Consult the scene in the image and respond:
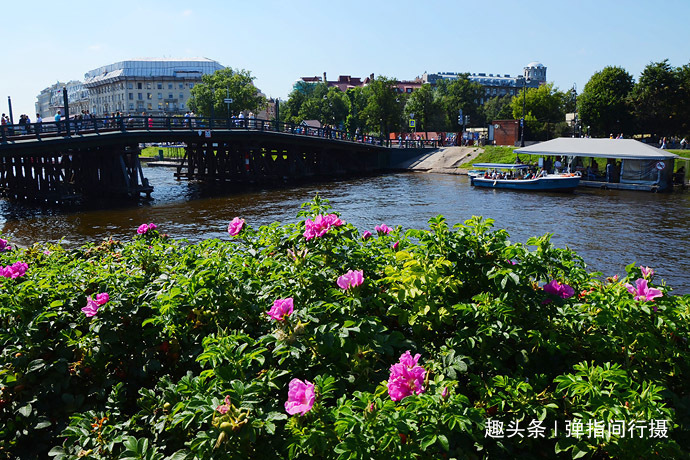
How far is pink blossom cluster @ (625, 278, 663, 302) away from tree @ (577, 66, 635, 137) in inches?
2457

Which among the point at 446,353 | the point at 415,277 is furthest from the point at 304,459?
the point at 415,277

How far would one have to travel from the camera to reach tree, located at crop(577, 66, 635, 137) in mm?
59969

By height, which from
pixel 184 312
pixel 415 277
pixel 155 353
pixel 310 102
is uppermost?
pixel 310 102

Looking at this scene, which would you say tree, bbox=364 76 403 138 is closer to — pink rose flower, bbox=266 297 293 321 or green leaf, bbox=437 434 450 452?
pink rose flower, bbox=266 297 293 321

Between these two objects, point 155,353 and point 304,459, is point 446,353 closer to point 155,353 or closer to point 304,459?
point 304,459

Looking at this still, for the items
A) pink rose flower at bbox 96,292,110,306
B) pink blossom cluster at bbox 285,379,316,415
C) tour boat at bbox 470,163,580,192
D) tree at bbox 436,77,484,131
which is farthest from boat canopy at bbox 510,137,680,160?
tree at bbox 436,77,484,131

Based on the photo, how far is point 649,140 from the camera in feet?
199

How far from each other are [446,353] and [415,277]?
1.89ft

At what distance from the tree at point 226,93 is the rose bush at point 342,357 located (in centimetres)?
9380

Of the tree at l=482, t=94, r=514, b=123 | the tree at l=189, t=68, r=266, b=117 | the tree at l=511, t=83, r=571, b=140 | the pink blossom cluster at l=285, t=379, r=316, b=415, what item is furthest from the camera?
the tree at l=482, t=94, r=514, b=123

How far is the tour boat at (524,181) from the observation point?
118 ft

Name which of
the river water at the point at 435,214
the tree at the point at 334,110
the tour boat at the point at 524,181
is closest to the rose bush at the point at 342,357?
the river water at the point at 435,214

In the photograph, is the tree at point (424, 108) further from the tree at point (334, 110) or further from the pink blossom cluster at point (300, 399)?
the pink blossom cluster at point (300, 399)

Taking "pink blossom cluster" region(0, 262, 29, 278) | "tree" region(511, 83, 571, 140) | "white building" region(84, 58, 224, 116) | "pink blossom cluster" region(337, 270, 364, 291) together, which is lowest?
"pink blossom cluster" region(0, 262, 29, 278)
